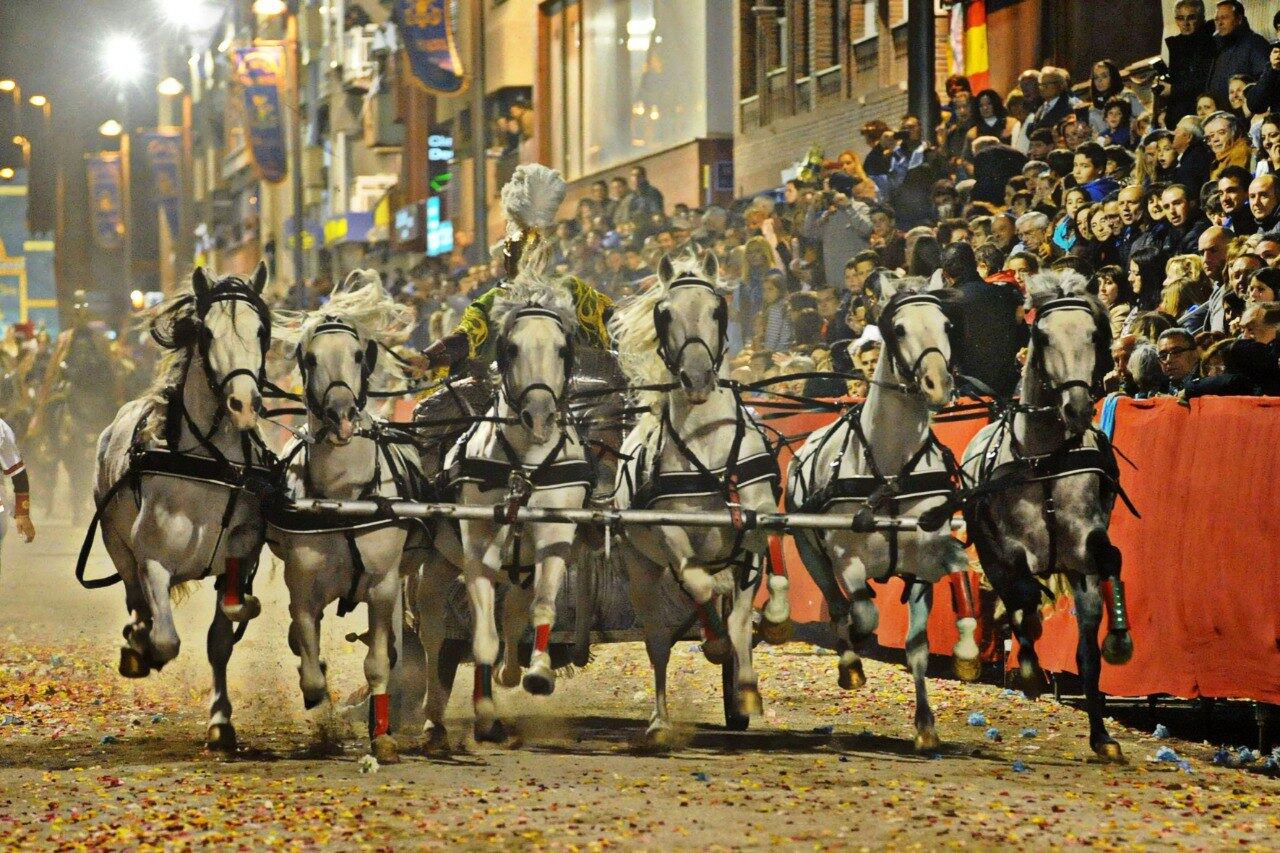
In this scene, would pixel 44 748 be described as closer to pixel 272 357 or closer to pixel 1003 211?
pixel 1003 211

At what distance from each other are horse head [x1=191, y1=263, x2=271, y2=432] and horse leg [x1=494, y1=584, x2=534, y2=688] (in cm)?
175

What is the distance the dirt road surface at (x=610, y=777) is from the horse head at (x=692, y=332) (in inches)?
74.0

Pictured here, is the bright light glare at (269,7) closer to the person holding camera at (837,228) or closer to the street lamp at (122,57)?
the person holding camera at (837,228)

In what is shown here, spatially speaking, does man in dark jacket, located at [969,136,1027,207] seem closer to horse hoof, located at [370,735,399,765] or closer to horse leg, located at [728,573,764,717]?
horse leg, located at [728,573,764,717]

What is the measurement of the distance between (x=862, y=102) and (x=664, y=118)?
7.42 metres

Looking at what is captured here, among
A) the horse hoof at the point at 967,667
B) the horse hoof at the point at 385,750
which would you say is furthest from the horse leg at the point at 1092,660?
the horse hoof at the point at 385,750

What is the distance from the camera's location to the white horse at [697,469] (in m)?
11.0

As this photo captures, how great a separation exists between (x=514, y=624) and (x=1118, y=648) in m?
3.17

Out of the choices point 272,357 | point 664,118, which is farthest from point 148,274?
point 272,357

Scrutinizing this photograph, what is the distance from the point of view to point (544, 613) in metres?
10.7

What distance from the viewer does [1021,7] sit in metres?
23.7

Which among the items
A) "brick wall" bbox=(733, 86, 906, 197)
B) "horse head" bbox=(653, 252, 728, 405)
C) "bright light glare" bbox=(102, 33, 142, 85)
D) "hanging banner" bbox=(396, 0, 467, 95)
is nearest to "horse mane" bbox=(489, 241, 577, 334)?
"horse head" bbox=(653, 252, 728, 405)

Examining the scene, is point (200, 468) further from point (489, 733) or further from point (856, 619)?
point (856, 619)

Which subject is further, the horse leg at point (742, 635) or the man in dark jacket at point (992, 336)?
the man in dark jacket at point (992, 336)
